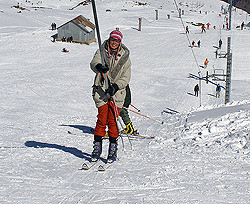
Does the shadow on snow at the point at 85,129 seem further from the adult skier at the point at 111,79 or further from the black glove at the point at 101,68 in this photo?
the black glove at the point at 101,68

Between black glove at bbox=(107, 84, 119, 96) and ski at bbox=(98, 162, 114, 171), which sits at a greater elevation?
black glove at bbox=(107, 84, 119, 96)

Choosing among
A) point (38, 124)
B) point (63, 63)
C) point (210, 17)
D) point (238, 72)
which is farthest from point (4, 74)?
point (210, 17)

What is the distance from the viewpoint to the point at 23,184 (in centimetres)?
389

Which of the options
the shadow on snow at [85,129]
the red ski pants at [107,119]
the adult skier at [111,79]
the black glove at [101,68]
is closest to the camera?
the black glove at [101,68]

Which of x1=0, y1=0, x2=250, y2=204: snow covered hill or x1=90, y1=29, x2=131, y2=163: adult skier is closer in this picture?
x1=0, y1=0, x2=250, y2=204: snow covered hill

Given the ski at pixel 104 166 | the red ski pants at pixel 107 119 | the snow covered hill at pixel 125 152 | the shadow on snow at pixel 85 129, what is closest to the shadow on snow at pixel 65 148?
the snow covered hill at pixel 125 152

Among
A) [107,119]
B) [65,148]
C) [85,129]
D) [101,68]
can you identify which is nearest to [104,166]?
[107,119]

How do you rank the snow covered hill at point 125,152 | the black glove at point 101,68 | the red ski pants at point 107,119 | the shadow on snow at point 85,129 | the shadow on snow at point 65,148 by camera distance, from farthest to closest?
the shadow on snow at point 85,129
the shadow on snow at point 65,148
the red ski pants at point 107,119
the black glove at point 101,68
the snow covered hill at point 125,152

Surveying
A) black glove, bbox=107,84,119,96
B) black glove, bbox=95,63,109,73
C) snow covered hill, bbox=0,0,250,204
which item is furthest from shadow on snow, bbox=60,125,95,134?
black glove, bbox=95,63,109,73

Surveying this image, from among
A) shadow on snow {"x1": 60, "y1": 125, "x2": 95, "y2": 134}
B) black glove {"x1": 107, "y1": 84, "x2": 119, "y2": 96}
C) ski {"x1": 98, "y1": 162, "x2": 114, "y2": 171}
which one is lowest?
shadow on snow {"x1": 60, "y1": 125, "x2": 95, "y2": 134}

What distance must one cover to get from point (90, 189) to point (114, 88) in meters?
1.48

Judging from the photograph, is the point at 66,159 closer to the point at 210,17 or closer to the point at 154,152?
the point at 154,152

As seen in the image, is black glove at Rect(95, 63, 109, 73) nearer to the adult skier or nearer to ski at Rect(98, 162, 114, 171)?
the adult skier

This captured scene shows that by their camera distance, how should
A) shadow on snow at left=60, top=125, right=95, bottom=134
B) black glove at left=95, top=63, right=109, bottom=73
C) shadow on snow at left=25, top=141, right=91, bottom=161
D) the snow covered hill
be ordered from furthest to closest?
shadow on snow at left=60, top=125, right=95, bottom=134 < shadow on snow at left=25, top=141, right=91, bottom=161 < black glove at left=95, top=63, right=109, bottom=73 < the snow covered hill
